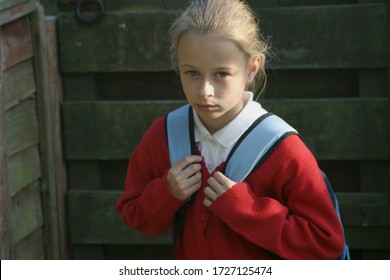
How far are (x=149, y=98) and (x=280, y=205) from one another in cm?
176

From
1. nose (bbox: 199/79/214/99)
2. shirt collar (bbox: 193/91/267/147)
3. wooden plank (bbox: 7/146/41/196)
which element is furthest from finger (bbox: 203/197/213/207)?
wooden plank (bbox: 7/146/41/196)

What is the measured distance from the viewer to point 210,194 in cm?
263

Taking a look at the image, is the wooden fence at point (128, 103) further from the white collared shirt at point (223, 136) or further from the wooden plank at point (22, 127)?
the white collared shirt at point (223, 136)

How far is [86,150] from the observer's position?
4.23 metres

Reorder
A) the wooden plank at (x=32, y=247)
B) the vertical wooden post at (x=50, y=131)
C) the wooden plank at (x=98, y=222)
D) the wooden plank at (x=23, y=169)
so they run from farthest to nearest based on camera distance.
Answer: the wooden plank at (x=98, y=222) → the vertical wooden post at (x=50, y=131) → the wooden plank at (x=32, y=247) → the wooden plank at (x=23, y=169)

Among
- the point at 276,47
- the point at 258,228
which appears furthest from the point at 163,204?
the point at 276,47

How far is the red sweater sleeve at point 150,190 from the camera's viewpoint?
2727 mm

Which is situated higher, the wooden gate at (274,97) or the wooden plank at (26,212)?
the wooden gate at (274,97)

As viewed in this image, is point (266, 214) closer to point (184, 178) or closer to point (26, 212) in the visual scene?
point (184, 178)

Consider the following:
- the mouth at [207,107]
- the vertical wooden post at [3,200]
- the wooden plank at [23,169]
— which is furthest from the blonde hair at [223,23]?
the wooden plank at [23,169]

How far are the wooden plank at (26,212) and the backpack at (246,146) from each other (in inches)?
50.1

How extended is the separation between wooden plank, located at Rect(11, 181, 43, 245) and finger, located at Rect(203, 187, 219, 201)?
56.2 inches

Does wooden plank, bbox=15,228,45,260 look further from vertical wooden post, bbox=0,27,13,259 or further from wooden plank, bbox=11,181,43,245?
vertical wooden post, bbox=0,27,13,259

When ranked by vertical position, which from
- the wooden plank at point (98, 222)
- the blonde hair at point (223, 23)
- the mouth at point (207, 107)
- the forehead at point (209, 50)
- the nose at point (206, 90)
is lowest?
the wooden plank at point (98, 222)
